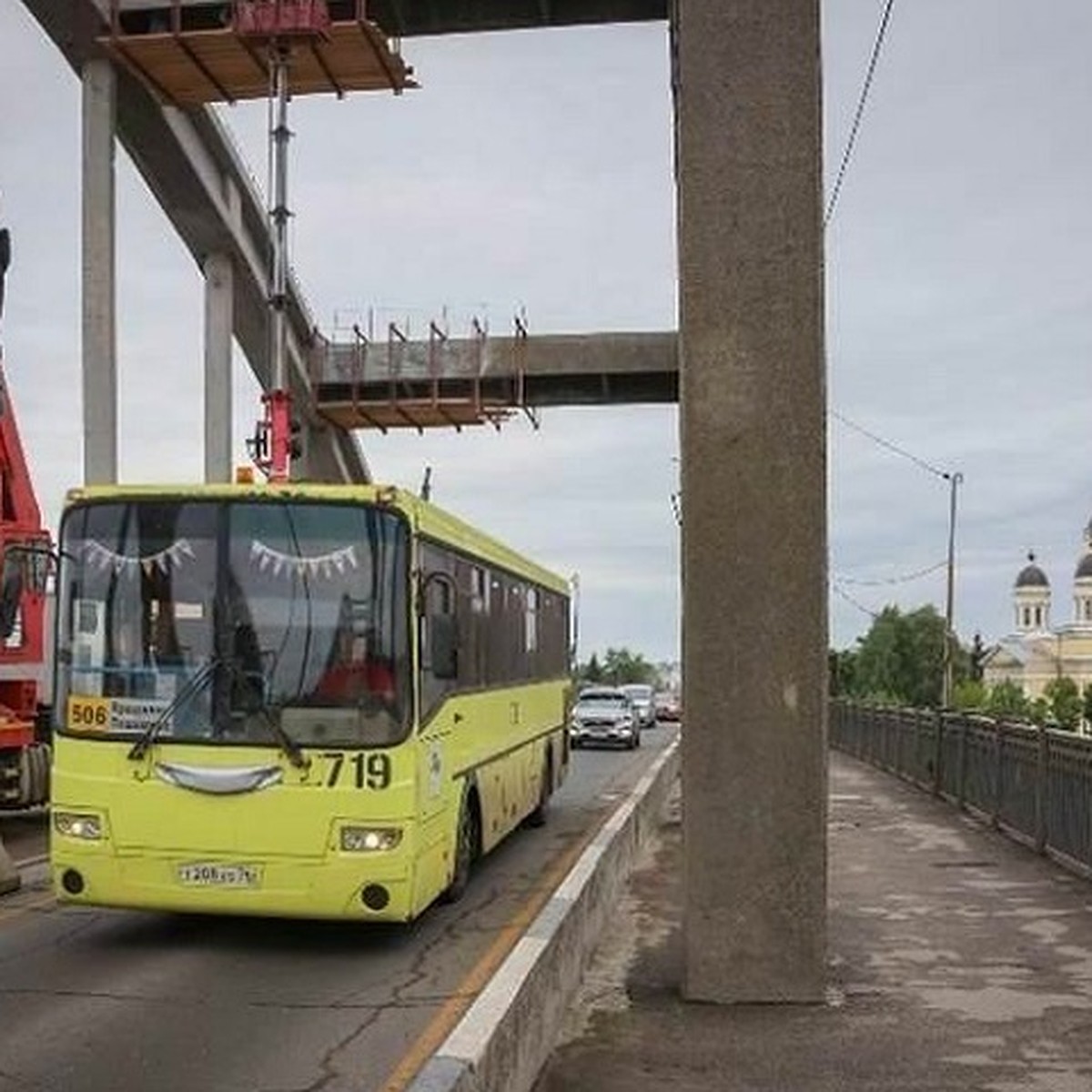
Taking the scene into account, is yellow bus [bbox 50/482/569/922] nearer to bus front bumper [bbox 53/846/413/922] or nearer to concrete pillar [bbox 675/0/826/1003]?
bus front bumper [bbox 53/846/413/922]

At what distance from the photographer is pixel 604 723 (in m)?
41.0

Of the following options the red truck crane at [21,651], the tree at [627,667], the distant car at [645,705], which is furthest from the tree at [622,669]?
the red truck crane at [21,651]

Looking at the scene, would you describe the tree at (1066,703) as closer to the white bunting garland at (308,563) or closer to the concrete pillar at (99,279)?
the concrete pillar at (99,279)

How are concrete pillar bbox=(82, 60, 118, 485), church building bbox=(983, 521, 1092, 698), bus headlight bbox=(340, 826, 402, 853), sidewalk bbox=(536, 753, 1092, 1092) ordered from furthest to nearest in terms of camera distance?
church building bbox=(983, 521, 1092, 698) → concrete pillar bbox=(82, 60, 118, 485) → bus headlight bbox=(340, 826, 402, 853) → sidewalk bbox=(536, 753, 1092, 1092)

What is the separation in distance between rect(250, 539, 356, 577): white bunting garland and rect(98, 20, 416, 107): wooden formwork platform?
17185mm

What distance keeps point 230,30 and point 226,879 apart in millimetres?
19094

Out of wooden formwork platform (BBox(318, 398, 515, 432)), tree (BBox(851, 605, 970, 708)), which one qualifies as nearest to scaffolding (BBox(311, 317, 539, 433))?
wooden formwork platform (BBox(318, 398, 515, 432))

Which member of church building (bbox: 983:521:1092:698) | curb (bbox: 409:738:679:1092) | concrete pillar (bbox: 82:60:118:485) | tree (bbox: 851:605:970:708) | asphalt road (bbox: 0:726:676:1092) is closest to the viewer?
curb (bbox: 409:738:679:1092)

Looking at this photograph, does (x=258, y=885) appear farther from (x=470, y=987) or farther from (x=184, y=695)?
(x=470, y=987)

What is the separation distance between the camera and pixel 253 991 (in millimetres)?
8961

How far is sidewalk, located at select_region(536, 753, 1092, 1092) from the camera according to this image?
7.35m

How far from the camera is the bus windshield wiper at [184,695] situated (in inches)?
386

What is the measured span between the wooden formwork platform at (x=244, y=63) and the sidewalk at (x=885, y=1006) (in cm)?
1626

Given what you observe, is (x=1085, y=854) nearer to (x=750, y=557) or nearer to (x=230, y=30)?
(x=750, y=557)
